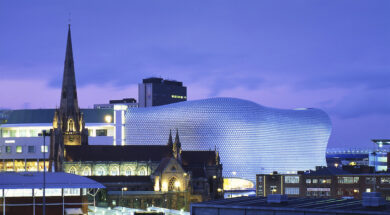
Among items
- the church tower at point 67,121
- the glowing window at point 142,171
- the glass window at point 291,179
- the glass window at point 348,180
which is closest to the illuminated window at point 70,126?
the church tower at point 67,121

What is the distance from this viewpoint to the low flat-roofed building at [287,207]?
56.8 meters

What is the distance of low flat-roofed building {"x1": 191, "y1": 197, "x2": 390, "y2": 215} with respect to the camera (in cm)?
5678

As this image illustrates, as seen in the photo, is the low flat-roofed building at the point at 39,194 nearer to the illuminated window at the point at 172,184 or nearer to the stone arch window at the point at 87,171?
the illuminated window at the point at 172,184

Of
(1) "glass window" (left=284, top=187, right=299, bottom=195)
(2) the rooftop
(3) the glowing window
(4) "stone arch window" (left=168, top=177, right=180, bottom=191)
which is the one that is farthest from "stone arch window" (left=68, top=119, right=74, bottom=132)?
(2) the rooftop

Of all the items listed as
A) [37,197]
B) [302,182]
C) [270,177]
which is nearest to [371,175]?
[302,182]

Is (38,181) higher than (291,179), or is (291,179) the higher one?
(38,181)

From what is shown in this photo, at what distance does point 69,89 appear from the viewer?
179875 millimetres

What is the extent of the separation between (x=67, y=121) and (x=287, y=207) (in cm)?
12132

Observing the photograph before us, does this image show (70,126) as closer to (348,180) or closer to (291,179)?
(291,179)

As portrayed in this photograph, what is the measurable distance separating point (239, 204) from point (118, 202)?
274ft

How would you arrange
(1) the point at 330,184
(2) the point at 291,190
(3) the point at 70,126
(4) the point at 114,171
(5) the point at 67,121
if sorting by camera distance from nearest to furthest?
(1) the point at 330,184 → (2) the point at 291,190 → (4) the point at 114,171 → (5) the point at 67,121 → (3) the point at 70,126

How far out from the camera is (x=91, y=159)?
17225cm

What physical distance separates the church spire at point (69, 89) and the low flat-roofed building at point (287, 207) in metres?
114

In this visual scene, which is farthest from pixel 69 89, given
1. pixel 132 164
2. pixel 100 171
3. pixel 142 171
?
pixel 142 171
